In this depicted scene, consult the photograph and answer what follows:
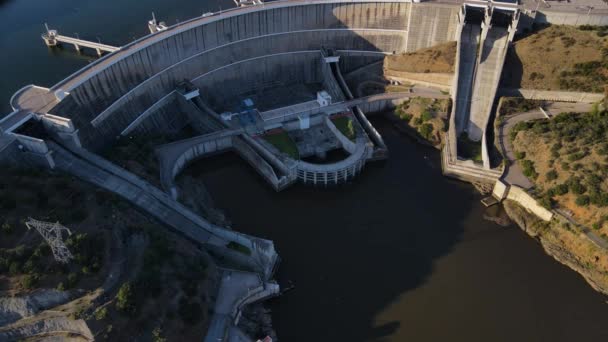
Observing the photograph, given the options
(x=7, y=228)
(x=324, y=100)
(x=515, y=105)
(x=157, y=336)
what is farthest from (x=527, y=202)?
(x=7, y=228)

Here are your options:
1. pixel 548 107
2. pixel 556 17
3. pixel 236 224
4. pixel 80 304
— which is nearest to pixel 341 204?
pixel 236 224

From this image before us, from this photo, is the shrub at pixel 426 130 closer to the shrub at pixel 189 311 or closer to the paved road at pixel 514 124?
the paved road at pixel 514 124

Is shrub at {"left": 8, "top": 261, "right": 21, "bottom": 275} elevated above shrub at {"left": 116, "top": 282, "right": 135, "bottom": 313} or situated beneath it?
elevated above

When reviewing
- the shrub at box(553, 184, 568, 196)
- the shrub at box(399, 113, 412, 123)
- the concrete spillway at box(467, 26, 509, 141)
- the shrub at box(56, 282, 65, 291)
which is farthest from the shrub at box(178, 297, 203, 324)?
the concrete spillway at box(467, 26, 509, 141)

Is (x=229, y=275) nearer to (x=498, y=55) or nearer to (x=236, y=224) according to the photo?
(x=236, y=224)

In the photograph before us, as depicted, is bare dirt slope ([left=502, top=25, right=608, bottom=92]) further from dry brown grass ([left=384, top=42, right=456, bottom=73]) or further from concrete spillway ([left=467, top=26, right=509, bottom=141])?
dry brown grass ([left=384, top=42, right=456, bottom=73])

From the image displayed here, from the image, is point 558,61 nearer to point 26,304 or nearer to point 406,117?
point 406,117
